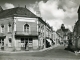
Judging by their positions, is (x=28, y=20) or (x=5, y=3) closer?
(x=5, y=3)

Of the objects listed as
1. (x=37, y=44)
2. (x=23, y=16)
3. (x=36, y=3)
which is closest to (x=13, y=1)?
(x=36, y=3)

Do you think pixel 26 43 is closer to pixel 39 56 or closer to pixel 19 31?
pixel 19 31

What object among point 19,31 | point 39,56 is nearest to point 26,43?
point 19,31

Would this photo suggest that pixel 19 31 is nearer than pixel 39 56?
No

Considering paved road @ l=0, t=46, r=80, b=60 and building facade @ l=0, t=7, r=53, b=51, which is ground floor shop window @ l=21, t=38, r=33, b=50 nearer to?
building facade @ l=0, t=7, r=53, b=51

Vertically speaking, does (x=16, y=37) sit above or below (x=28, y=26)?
below

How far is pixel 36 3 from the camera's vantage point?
336 inches

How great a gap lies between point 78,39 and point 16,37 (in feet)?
26.3

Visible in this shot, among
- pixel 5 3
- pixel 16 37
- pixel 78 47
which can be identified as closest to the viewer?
pixel 5 3

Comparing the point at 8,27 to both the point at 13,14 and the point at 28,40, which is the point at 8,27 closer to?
the point at 13,14

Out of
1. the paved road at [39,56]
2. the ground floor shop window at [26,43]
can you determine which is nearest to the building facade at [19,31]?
the ground floor shop window at [26,43]

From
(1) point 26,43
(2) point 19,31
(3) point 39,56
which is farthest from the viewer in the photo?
(1) point 26,43

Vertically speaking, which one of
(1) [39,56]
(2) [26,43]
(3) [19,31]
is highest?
(3) [19,31]

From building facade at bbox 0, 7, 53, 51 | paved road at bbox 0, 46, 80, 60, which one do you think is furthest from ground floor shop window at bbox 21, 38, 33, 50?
paved road at bbox 0, 46, 80, 60
